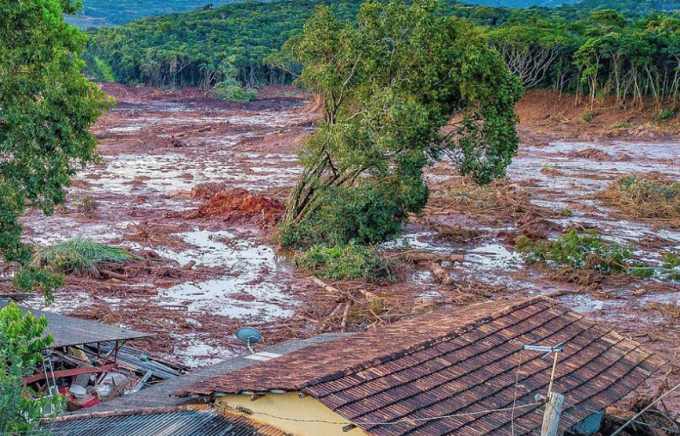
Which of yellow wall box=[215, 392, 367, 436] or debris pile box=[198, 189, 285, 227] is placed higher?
yellow wall box=[215, 392, 367, 436]

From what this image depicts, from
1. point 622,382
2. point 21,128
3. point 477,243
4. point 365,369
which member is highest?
point 21,128

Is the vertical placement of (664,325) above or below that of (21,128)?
below

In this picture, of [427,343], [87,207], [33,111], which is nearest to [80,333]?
[33,111]

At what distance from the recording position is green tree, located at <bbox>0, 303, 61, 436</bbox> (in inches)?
255

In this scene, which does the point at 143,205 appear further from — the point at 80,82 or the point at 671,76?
the point at 671,76

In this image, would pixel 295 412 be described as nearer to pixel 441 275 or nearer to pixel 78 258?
pixel 441 275

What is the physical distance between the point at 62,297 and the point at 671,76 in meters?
43.5

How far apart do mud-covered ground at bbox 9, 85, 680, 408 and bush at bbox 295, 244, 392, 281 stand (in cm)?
42

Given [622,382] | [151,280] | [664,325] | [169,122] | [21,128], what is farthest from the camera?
[169,122]

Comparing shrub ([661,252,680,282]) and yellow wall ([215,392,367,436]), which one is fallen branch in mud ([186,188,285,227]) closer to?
shrub ([661,252,680,282])

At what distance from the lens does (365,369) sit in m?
8.09

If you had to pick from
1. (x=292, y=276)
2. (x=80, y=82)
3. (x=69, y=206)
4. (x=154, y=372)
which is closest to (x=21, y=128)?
(x=80, y=82)

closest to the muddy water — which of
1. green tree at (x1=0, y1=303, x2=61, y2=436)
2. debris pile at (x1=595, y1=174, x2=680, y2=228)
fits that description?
green tree at (x1=0, y1=303, x2=61, y2=436)

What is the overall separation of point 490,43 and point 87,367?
156 ft
